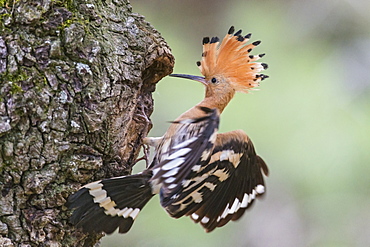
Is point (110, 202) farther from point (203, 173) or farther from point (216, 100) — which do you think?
point (216, 100)

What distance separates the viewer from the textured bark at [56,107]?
78.3 inches

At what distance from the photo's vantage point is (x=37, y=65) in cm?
203

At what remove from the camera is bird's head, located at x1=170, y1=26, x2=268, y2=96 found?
2.72 meters

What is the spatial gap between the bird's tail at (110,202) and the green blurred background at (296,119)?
1404 mm

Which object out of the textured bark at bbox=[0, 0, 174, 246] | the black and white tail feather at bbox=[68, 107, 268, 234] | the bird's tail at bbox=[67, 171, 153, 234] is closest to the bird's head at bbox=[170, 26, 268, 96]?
the black and white tail feather at bbox=[68, 107, 268, 234]

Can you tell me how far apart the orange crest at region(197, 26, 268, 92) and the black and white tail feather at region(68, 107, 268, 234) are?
0.42 metres

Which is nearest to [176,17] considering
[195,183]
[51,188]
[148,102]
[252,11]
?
[252,11]

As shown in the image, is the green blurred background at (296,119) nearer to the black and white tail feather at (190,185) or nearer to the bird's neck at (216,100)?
the bird's neck at (216,100)

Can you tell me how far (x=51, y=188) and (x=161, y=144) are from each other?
0.72m

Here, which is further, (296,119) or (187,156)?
(296,119)

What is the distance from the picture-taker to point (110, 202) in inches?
91.3

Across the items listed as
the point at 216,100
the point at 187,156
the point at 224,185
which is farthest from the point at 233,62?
the point at 187,156

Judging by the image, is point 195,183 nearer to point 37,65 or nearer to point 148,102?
point 148,102

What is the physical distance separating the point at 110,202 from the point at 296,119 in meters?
1.96
